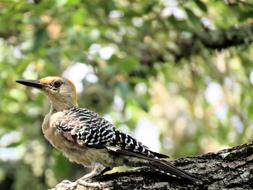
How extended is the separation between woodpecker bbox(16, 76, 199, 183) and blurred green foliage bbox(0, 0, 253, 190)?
128 cm

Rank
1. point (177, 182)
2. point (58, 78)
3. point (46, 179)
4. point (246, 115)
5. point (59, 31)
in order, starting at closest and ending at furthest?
point (177, 182), point (58, 78), point (59, 31), point (46, 179), point (246, 115)

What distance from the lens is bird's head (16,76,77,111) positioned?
6.41 metres

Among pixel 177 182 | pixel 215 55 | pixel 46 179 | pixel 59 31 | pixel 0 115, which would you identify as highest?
pixel 215 55

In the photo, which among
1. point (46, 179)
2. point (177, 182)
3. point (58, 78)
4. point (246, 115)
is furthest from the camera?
point (246, 115)

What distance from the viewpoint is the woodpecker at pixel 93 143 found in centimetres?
509

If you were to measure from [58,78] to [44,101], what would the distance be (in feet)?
5.74

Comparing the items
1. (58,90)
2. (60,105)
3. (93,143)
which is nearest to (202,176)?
(93,143)

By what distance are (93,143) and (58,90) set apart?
1.21 meters

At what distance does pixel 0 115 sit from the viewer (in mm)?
8750

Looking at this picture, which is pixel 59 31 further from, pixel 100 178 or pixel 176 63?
pixel 100 178

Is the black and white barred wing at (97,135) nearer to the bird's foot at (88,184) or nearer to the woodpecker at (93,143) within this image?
the woodpecker at (93,143)

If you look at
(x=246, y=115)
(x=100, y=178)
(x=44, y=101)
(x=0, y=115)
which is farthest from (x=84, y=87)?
(x=100, y=178)

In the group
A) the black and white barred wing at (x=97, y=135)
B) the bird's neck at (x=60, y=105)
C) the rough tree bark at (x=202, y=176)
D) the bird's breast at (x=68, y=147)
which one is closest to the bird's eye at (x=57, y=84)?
the bird's neck at (x=60, y=105)

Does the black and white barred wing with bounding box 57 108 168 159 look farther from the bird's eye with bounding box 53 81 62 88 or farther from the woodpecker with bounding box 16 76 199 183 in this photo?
the bird's eye with bounding box 53 81 62 88
